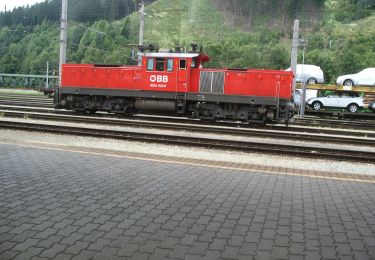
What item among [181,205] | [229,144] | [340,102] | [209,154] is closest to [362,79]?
[340,102]

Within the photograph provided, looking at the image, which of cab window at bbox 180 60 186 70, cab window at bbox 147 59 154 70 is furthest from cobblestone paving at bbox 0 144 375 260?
cab window at bbox 147 59 154 70

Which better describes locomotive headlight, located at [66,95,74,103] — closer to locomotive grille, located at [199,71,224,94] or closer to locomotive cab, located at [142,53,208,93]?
locomotive cab, located at [142,53,208,93]

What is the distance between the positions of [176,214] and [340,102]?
29.5 m

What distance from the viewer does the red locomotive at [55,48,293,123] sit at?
1969 centimetres

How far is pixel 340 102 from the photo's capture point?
3228 centimetres

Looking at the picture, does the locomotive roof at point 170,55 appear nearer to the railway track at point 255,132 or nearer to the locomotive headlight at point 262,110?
the railway track at point 255,132

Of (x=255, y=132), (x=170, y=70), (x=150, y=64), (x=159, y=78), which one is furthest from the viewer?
(x=150, y=64)

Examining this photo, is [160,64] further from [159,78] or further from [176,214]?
[176,214]

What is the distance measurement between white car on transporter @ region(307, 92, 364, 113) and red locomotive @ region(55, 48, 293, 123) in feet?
47.2

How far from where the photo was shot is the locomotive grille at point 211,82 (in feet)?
66.8

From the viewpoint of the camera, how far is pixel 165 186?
23.9ft

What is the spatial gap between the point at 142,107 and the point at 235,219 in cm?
1640

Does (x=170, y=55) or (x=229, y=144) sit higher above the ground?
(x=170, y=55)

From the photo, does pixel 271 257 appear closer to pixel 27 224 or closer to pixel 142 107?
pixel 27 224
